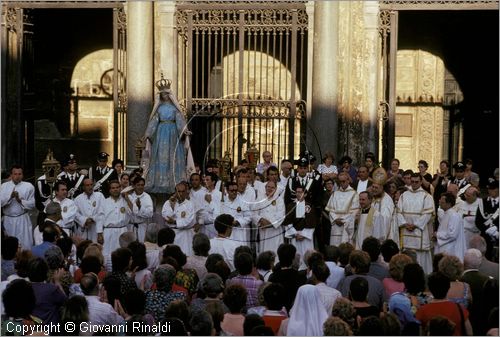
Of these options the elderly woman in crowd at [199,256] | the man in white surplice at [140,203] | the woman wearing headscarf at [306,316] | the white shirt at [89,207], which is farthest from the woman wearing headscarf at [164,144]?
the woman wearing headscarf at [306,316]

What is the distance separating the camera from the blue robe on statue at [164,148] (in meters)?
18.8

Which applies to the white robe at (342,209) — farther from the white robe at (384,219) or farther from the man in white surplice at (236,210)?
the man in white surplice at (236,210)

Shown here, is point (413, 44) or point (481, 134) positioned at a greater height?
point (413, 44)

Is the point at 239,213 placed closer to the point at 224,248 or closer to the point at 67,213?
the point at 67,213

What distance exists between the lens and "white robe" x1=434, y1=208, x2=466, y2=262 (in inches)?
645

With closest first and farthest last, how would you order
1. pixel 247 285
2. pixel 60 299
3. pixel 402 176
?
1. pixel 60 299
2. pixel 247 285
3. pixel 402 176

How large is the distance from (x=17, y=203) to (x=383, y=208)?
16.7 ft

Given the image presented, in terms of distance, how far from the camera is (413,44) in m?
24.9

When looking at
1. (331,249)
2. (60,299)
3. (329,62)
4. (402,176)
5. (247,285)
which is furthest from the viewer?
(329,62)

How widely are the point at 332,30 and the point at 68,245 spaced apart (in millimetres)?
→ 10112

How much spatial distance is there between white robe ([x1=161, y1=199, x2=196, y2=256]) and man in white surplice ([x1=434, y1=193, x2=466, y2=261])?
3.25m

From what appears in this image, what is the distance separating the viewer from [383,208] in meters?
16.9

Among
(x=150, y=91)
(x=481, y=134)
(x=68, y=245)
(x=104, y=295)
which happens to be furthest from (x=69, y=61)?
(x=104, y=295)

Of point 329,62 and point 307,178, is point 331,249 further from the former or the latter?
point 329,62
